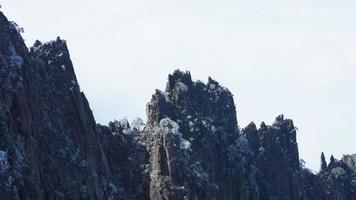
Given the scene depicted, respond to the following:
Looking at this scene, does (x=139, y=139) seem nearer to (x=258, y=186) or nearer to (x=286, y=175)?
(x=258, y=186)

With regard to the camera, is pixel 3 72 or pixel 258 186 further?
pixel 258 186

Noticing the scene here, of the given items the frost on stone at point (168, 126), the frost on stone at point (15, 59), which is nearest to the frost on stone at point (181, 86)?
the frost on stone at point (168, 126)

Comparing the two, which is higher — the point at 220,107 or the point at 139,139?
the point at 220,107

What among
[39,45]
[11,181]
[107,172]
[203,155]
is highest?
[39,45]

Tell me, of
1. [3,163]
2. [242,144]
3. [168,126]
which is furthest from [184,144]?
[3,163]

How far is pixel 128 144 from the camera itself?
13762 cm

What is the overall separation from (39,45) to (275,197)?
68773 millimetres

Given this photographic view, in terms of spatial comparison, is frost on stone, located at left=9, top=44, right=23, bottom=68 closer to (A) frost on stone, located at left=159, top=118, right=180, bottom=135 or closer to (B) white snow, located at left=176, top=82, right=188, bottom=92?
(A) frost on stone, located at left=159, top=118, right=180, bottom=135

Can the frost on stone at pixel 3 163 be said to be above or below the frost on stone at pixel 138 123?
below

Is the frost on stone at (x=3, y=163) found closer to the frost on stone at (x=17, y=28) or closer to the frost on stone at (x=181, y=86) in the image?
the frost on stone at (x=17, y=28)

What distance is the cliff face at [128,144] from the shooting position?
98938 mm

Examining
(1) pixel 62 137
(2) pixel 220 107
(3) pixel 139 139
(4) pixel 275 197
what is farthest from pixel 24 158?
(4) pixel 275 197

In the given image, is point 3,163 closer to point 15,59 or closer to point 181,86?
point 15,59

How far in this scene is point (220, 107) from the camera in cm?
16762
